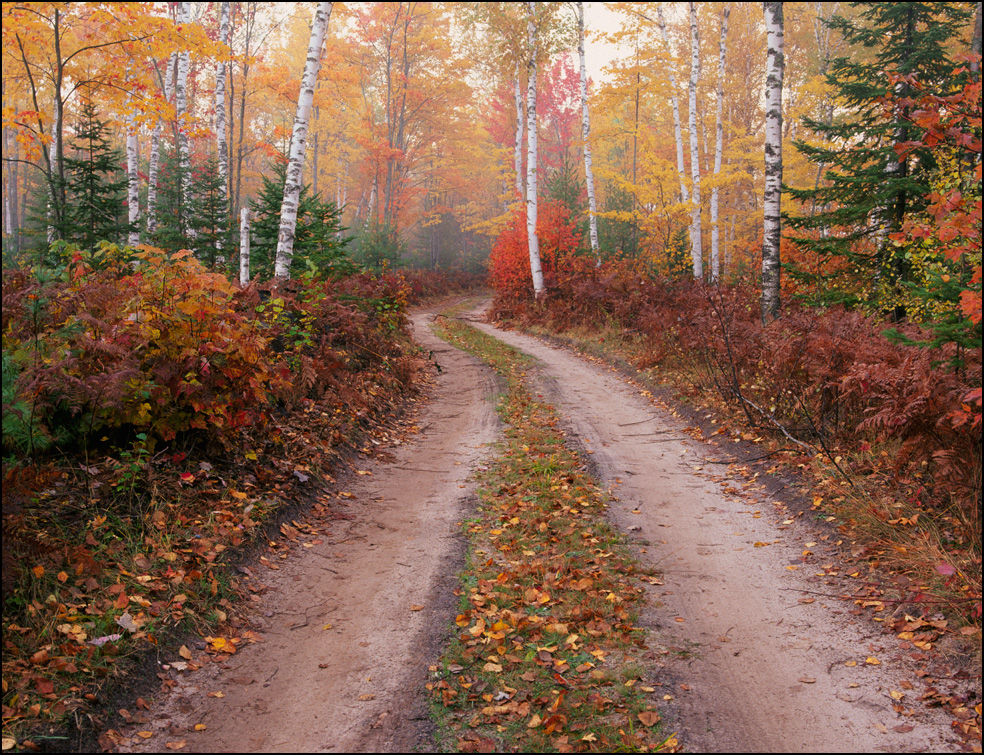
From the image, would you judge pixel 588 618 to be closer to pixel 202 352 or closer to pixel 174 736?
pixel 174 736

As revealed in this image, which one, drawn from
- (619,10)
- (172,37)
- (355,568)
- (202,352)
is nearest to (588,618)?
(355,568)

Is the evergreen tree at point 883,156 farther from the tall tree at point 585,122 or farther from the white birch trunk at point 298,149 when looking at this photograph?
the tall tree at point 585,122

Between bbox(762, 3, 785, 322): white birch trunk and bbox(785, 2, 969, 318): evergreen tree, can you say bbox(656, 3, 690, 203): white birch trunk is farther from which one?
bbox(762, 3, 785, 322): white birch trunk

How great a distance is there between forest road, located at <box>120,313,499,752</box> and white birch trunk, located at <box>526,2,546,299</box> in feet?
48.5

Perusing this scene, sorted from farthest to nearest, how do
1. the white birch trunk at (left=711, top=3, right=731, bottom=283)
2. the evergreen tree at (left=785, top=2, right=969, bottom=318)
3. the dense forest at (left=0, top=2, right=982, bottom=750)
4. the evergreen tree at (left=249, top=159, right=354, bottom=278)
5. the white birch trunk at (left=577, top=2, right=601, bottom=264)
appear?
the white birch trunk at (left=577, top=2, right=601, bottom=264), the white birch trunk at (left=711, top=3, right=731, bottom=283), the evergreen tree at (left=249, top=159, right=354, bottom=278), the evergreen tree at (left=785, top=2, right=969, bottom=318), the dense forest at (left=0, top=2, right=982, bottom=750)

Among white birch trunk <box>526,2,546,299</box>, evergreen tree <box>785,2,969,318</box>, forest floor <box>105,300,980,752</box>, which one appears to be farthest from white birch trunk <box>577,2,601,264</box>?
forest floor <box>105,300,980,752</box>

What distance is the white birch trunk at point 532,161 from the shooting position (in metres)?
19.1

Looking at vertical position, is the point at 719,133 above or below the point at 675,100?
below

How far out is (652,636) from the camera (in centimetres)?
402

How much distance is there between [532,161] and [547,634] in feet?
59.7

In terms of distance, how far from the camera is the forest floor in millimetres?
3170

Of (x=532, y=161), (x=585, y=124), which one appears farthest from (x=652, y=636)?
(x=585, y=124)

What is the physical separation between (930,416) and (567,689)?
161 inches

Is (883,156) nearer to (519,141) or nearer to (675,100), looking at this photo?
(675,100)
